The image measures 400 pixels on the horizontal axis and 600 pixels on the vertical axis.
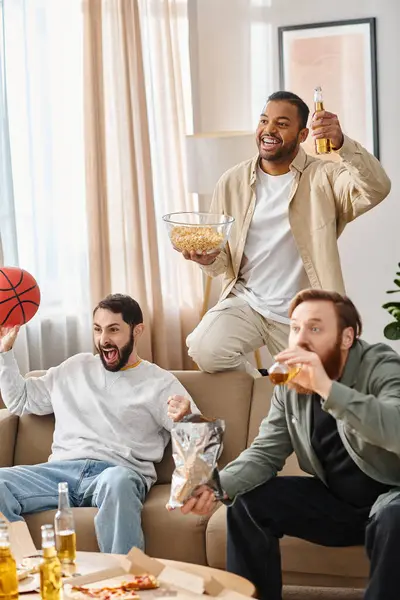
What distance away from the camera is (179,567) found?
7.92ft

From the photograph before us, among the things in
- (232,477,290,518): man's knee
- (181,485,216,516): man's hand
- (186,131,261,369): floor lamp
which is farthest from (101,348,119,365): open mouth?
(186,131,261,369): floor lamp

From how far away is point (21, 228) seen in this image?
193 inches

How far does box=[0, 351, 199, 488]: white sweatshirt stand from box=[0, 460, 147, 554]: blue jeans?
78 mm

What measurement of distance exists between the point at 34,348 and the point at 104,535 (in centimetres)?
201

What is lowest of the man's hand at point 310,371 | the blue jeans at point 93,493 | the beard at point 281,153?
the blue jeans at point 93,493

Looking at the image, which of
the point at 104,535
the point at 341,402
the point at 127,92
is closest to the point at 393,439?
the point at 341,402

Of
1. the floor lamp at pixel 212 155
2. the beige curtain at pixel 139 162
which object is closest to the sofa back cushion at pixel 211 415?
the floor lamp at pixel 212 155

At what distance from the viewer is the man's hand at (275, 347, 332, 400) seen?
94.9 inches

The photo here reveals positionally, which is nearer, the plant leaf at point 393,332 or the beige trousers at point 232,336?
the beige trousers at point 232,336

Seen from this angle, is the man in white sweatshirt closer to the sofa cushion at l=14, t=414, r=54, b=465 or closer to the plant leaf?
the sofa cushion at l=14, t=414, r=54, b=465

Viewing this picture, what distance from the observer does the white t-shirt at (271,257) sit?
389cm

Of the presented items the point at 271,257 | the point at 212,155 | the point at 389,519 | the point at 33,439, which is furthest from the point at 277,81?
the point at 389,519

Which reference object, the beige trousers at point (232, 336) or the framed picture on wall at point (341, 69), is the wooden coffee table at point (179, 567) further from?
the framed picture on wall at point (341, 69)

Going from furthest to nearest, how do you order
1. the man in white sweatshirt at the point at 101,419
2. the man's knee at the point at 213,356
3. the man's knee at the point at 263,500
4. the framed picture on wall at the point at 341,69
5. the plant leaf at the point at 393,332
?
the framed picture on wall at the point at 341,69, the plant leaf at the point at 393,332, the man's knee at the point at 213,356, the man in white sweatshirt at the point at 101,419, the man's knee at the point at 263,500
